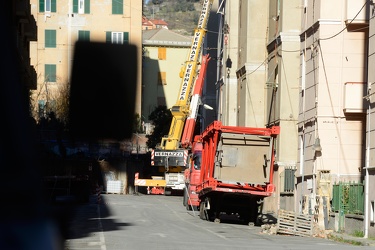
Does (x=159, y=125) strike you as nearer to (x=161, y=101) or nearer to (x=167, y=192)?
(x=161, y=101)

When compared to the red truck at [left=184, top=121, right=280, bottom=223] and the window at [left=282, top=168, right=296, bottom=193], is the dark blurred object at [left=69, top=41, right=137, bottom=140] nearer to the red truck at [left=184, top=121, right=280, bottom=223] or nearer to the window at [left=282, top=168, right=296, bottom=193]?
the red truck at [left=184, top=121, right=280, bottom=223]

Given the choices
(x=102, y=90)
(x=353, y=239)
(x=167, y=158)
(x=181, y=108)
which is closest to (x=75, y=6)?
(x=102, y=90)

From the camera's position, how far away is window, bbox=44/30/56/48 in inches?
169

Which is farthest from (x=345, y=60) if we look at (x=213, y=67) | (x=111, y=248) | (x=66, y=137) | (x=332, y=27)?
(x=213, y=67)

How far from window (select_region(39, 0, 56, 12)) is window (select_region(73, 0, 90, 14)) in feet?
1.17

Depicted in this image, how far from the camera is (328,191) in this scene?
3391cm

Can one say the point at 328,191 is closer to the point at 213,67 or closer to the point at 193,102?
the point at 193,102

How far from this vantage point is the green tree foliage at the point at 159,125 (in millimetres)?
73125

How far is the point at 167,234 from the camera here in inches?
970

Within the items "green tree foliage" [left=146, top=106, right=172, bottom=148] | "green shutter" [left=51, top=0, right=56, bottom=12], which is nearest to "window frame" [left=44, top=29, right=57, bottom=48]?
"green shutter" [left=51, top=0, right=56, bottom=12]

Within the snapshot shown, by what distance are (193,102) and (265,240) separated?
33.0m

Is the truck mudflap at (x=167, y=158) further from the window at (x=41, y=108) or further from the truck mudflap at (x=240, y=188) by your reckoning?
the window at (x=41, y=108)

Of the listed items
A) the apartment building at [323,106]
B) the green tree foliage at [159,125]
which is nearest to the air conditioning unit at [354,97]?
the apartment building at [323,106]

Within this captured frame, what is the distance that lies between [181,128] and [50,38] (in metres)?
54.1
